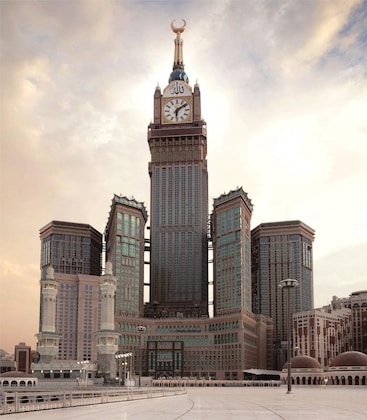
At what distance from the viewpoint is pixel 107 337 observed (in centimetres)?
14350

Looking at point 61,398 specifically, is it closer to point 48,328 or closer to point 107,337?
point 107,337

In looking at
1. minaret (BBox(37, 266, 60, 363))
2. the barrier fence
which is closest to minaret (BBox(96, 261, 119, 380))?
minaret (BBox(37, 266, 60, 363))

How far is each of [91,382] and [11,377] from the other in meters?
21.7

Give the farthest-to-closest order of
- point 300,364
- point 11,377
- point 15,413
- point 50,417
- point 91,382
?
point 300,364 < point 11,377 < point 91,382 < point 15,413 < point 50,417

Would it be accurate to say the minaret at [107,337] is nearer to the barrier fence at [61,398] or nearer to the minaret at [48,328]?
the minaret at [48,328]

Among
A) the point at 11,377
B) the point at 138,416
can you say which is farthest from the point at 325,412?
the point at 11,377

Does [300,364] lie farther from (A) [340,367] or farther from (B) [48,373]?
(B) [48,373]

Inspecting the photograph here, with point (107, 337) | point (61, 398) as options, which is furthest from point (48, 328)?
point (61, 398)

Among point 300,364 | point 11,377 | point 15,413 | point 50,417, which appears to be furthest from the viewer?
point 300,364

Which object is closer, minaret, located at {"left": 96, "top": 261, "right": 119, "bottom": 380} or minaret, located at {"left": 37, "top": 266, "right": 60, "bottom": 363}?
minaret, located at {"left": 96, "top": 261, "right": 119, "bottom": 380}

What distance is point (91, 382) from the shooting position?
12581cm

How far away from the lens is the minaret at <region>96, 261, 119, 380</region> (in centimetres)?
14100

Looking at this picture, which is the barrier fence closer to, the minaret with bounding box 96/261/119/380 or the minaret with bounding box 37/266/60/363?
the minaret with bounding box 96/261/119/380

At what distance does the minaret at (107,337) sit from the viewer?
14100cm
